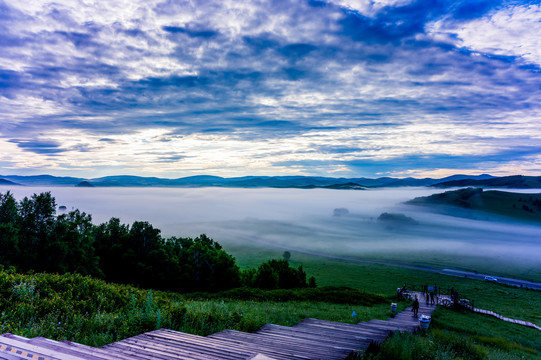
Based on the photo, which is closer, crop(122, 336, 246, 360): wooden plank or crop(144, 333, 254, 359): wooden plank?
crop(122, 336, 246, 360): wooden plank

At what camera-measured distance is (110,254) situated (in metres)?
47.0

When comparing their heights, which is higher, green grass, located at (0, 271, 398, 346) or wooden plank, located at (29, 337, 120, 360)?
wooden plank, located at (29, 337, 120, 360)

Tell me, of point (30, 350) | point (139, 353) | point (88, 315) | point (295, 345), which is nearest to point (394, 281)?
point (88, 315)

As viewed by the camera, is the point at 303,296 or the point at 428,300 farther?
the point at 428,300

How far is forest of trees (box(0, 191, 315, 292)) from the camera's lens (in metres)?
33.8

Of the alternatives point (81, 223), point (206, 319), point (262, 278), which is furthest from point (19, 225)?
point (206, 319)

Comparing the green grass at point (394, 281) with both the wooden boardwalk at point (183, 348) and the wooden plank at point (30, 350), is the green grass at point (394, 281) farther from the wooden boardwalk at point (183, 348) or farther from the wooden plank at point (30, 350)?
the wooden plank at point (30, 350)

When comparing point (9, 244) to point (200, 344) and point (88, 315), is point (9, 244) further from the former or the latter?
point (200, 344)

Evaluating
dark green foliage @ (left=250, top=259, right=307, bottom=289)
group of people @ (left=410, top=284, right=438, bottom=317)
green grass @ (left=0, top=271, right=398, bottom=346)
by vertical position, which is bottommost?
dark green foliage @ (left=250, top=259, right=307, bottom=289)

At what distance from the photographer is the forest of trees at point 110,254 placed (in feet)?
111

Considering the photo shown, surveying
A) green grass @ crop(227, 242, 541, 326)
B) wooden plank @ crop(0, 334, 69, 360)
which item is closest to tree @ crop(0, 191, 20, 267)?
wooden plank @ crop(0, 334, 69, 360)

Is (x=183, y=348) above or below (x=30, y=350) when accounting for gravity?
below

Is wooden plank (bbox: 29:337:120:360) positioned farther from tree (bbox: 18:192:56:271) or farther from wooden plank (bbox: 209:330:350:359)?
tree (bbox: 18:192:56:271)

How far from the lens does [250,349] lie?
17.4 feet
